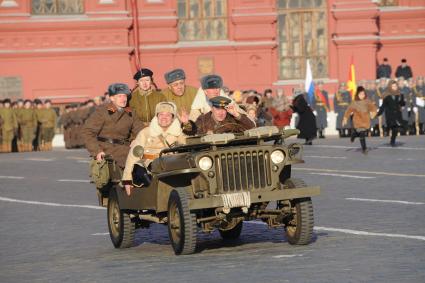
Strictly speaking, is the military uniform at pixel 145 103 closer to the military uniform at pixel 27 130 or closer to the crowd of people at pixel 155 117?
the crowd of people at pixel 155 117

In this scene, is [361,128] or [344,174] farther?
[361,128]

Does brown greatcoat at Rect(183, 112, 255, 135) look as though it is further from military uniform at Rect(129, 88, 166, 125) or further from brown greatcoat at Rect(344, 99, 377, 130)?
brown greatcoat at Rect(344, 99, 377, 130)

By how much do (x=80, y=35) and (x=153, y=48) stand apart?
7.90 feet

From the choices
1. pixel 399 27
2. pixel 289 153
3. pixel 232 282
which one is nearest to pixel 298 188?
pixel 289 153

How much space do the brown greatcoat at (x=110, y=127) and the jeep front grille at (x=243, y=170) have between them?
Result: 6.45ft

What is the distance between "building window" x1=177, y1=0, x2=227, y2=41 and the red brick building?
3 cm

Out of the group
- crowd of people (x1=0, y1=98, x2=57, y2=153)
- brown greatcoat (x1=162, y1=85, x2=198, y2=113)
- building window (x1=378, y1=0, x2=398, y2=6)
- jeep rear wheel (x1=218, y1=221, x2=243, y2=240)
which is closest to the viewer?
jeep rear wheel (x1=218, y1=221, x2=243, y2=240)

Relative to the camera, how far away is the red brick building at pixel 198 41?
47562 millimetres

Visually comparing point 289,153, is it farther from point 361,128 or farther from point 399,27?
point 399,27

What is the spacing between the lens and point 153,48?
4822cm

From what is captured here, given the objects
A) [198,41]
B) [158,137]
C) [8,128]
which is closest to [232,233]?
[158,137]

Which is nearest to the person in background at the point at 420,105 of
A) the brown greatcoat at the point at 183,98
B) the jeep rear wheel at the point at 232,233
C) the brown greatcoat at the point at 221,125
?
the brown greatcoat at the point at 183,98

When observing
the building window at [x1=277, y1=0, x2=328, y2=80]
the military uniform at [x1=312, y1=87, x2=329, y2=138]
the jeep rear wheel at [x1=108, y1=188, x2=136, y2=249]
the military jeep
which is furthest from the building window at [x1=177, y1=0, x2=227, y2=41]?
the military jeep

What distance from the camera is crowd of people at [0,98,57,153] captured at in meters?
42.8
